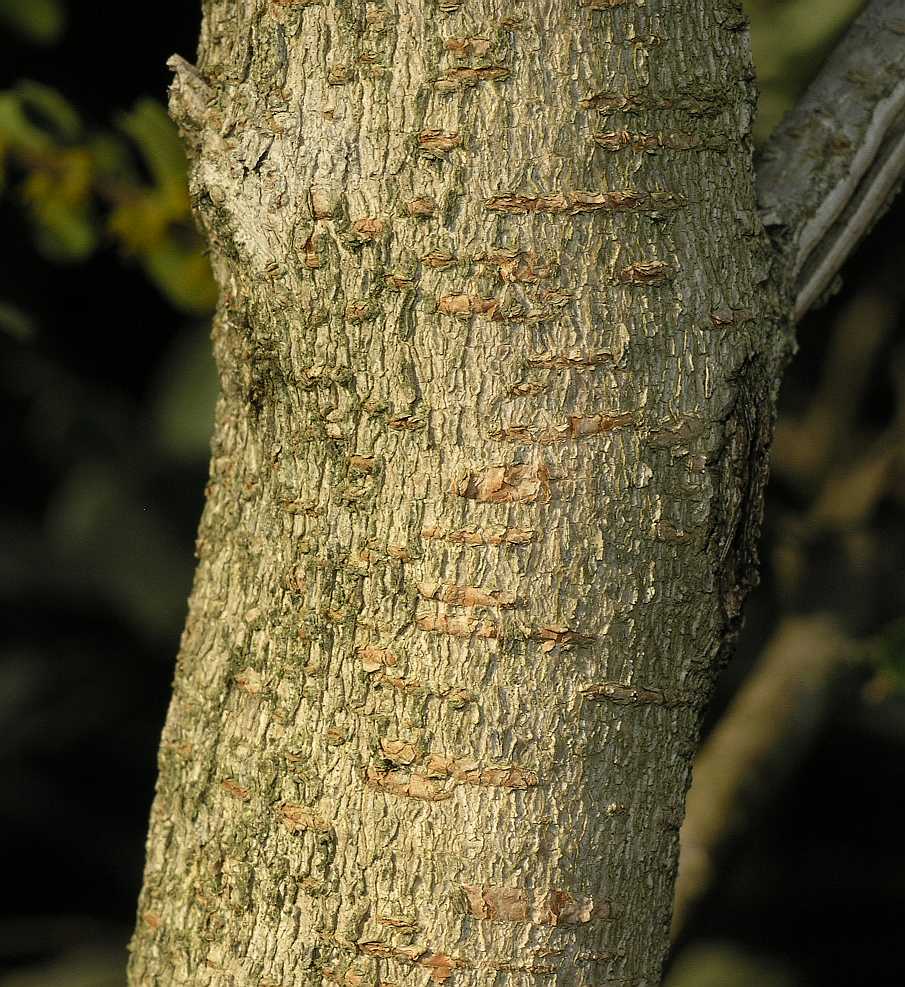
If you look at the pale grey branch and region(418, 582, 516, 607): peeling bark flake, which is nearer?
region(418, 582, 516, 607): peeling bark flake

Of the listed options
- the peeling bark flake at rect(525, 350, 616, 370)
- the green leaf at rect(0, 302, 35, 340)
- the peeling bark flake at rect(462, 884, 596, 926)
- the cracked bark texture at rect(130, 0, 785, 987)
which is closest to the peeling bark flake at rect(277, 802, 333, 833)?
the cracked bark texture at rect(130, 0, 785, 987)

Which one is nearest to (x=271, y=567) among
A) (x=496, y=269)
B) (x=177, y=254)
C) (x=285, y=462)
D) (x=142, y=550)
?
(x=285, y=462)

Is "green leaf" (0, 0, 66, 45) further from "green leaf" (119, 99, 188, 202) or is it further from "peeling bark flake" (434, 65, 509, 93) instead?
"peeling bark flake" (434, 65, 509, 93)

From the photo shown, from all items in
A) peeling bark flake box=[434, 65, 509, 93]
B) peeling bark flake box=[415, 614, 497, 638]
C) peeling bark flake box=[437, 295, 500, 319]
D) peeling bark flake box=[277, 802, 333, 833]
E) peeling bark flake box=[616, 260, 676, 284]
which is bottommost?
peeling bark flake box=[277, 802, 333, 833]

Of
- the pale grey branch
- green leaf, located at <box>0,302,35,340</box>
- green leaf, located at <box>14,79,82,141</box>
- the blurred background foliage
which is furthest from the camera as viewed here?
the blurred background foliage

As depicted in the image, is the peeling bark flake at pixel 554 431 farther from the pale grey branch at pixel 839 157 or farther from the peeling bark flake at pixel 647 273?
the pale grey branch at pixel 839 157

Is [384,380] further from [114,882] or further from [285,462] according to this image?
[114,882]

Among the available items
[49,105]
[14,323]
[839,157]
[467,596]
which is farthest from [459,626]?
[49,105]
